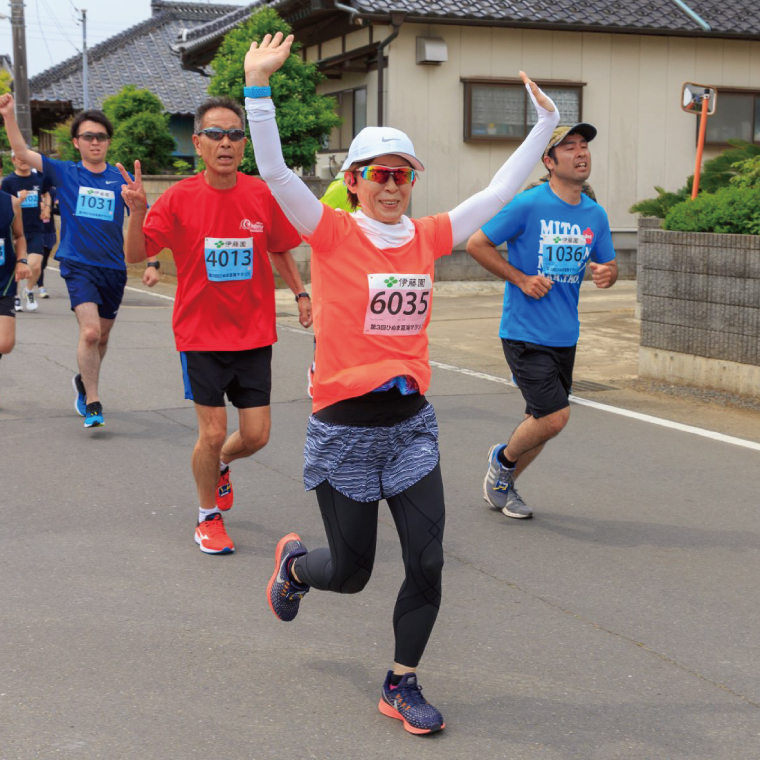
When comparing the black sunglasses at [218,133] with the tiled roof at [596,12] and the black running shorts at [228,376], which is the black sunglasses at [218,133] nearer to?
the black running shorts at [228,376]

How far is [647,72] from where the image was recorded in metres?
20.4

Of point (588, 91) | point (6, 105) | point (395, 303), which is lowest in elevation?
point (395, 303)

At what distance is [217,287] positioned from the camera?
17.5 ft

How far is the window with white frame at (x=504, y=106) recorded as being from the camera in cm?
1947

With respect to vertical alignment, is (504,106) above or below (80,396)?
above

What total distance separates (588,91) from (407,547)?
17.7 meters

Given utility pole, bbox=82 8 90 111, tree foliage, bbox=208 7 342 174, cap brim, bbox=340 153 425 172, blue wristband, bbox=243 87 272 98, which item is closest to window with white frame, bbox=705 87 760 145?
tree foliage, bbox=208 7 342 174

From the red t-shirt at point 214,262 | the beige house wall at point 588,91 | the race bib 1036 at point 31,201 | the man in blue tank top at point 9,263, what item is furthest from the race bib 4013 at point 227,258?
the beige house wall at point 588,91

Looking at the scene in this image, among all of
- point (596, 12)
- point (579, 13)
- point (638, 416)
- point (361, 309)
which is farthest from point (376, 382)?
point (596, 12)

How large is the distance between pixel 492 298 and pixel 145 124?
1072 centimetres

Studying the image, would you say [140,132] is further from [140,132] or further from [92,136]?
[92,136]

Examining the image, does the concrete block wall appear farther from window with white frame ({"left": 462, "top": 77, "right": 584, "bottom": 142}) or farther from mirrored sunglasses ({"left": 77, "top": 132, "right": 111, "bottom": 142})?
window with white frame ({"left": 462, "top": 77, "right": 584, "bottom": 142})

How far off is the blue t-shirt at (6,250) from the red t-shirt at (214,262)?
3.29m

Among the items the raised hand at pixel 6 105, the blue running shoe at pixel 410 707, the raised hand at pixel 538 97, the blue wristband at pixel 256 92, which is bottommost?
the blue running shoe at pixel 410 707
